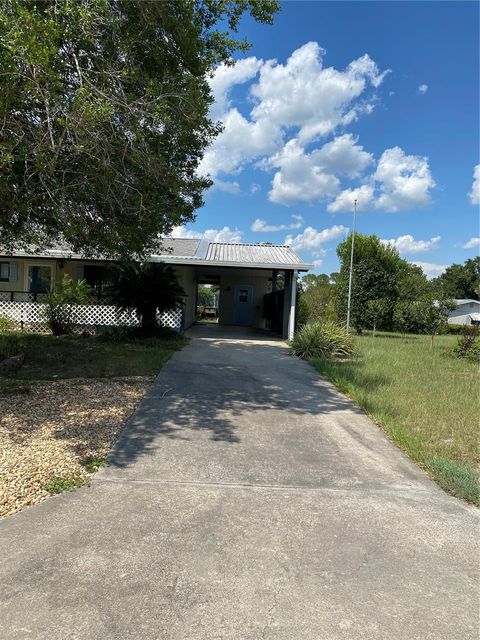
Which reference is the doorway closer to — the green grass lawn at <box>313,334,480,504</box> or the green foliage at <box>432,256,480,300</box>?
the green grass lawn at <box>313,334,480,504</box>

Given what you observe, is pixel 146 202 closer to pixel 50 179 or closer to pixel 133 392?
pixel 50 179

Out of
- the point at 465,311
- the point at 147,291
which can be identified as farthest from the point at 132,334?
the point at 465,311

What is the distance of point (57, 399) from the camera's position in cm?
643

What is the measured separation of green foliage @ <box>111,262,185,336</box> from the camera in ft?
42.3

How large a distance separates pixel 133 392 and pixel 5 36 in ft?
15.9

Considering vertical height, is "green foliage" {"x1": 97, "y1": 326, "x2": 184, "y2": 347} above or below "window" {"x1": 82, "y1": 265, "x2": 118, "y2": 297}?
below

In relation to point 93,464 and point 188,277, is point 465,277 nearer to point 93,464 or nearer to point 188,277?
point 188,277

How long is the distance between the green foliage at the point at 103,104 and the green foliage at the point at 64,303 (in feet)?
22.7

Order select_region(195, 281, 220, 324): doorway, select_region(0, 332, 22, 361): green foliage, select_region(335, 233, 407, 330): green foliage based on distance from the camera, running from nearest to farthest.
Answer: select_region(0, 332, 22, 361): green foliage, select_region(335, 233, 407, 330): green foliage, select_region(195, 281, 220, 324): doorway

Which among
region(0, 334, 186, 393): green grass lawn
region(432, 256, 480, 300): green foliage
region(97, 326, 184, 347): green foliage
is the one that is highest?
region(432, 256, 480, 300): green foliage

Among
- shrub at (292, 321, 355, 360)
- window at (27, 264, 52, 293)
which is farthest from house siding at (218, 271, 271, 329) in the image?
shrub at (292, 321, 355, 360)

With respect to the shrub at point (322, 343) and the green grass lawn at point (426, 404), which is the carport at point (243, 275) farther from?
the green grass lawn at point (426, 404)

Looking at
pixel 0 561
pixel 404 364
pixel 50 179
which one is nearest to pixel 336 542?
pixel 0 561

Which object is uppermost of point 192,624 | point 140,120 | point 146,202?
point 140,120
